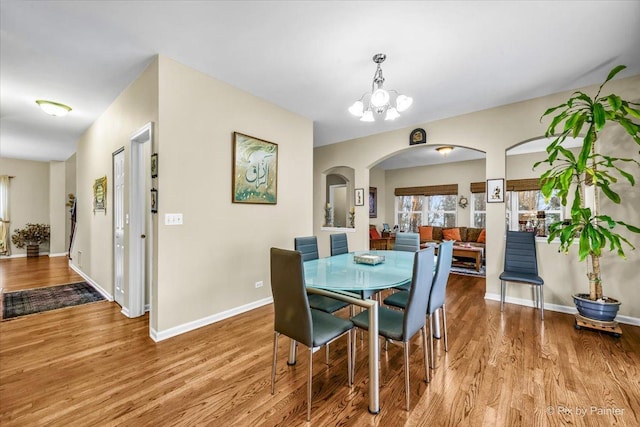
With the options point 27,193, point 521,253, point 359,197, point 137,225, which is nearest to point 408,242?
point 521,253

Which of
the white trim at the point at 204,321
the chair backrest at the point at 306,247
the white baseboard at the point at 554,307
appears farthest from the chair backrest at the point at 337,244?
the white baseboard at the point at 554,307

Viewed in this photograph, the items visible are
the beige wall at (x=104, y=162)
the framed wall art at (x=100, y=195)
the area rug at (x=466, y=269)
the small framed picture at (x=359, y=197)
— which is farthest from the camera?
the area rug at (x=466, y=269)

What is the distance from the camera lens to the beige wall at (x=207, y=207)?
8.46 ft

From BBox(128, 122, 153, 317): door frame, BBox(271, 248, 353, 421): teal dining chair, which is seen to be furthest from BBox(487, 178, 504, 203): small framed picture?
BBox(128, 122, 153, 317): door frame

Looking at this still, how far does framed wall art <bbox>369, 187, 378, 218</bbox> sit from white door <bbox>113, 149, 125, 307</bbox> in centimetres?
611

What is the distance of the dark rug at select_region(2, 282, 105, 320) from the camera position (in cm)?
331

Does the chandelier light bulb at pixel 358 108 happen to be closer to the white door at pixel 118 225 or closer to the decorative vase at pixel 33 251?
the white door at pixel 118 225

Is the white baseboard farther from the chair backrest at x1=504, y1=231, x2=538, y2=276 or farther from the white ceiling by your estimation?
the white ceiling

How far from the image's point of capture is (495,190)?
3.76m

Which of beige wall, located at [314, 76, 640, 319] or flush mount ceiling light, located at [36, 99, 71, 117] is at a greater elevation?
flush mount ceiling light, located at [36, 99, 71, 117]

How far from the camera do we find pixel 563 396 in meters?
1.78

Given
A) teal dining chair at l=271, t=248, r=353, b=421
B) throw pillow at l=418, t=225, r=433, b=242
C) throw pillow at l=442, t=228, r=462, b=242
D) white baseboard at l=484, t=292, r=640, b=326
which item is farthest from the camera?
throw pillow at l=418, t=225, r=433, b=242

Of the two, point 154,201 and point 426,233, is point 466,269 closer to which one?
point 426,233

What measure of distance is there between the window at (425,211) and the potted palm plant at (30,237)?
10.0 metres
